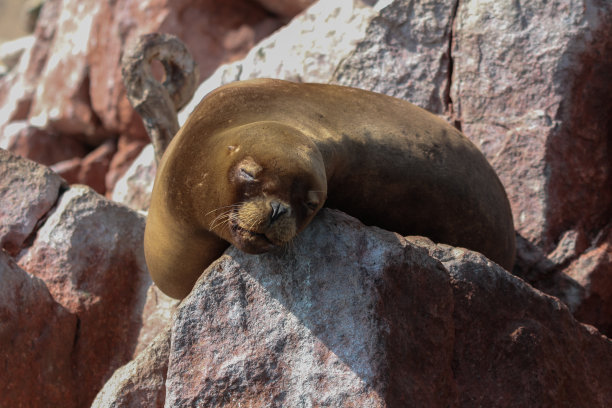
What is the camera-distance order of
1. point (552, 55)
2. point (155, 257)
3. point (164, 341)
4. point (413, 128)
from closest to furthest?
point (164, 341) < point (155, 257) < point (413, 128) < point (552, 55)

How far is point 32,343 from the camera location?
12.4ft

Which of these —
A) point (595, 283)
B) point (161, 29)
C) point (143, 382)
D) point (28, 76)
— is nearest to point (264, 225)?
point (143, 382)

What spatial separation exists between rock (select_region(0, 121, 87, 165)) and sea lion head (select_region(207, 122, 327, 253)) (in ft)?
24.1

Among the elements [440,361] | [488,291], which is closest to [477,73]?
[488,291]

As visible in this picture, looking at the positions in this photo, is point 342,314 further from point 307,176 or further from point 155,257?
point 155,257

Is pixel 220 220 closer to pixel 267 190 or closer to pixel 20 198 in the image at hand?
pixel 267 190

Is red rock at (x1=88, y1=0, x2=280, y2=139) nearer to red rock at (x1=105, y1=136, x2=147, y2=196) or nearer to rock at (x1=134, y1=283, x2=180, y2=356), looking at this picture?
red rock at (x1=105, y1=136, x2=147, y2=196)

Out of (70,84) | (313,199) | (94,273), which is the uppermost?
(313,199)

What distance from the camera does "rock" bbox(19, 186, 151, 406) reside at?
412 cm

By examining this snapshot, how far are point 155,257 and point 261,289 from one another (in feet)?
2.79

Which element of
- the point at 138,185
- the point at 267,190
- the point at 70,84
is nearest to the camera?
the point at 267,190

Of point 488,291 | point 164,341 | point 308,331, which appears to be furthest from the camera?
point 164,341

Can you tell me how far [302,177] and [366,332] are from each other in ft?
2.09

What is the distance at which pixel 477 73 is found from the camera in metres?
5.10
